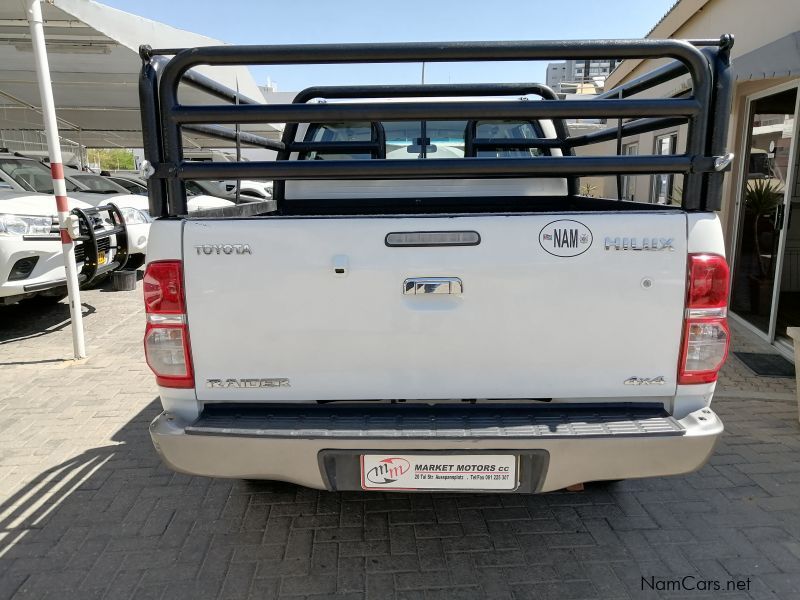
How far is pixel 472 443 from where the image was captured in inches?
81.6

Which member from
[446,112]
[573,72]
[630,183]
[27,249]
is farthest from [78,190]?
[573,72]

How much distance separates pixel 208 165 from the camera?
222 centimetres

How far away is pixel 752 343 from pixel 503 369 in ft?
15.9

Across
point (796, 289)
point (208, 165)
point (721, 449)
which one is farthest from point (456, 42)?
point (796, 289)

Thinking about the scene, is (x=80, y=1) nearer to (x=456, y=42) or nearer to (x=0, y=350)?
(x=0, y=350)

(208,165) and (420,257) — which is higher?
(208,165)

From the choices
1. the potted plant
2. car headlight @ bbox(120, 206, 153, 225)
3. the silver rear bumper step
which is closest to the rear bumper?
the silver rear bumper step

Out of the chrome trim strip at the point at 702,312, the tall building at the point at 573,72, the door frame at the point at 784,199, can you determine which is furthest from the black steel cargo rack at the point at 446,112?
the tall building at the point at 573,72

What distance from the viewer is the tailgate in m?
2.10

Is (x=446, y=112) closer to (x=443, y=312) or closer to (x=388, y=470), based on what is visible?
(x=443, y=312)

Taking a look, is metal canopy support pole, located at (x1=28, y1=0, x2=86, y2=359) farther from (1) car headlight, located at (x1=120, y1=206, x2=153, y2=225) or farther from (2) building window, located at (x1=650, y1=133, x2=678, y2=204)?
(2) building window, located at (x1=650, y1=133, x2=678, y2=204)

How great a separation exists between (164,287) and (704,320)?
6.68ft

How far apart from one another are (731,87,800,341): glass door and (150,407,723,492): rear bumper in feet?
14.3

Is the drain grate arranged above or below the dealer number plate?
below
